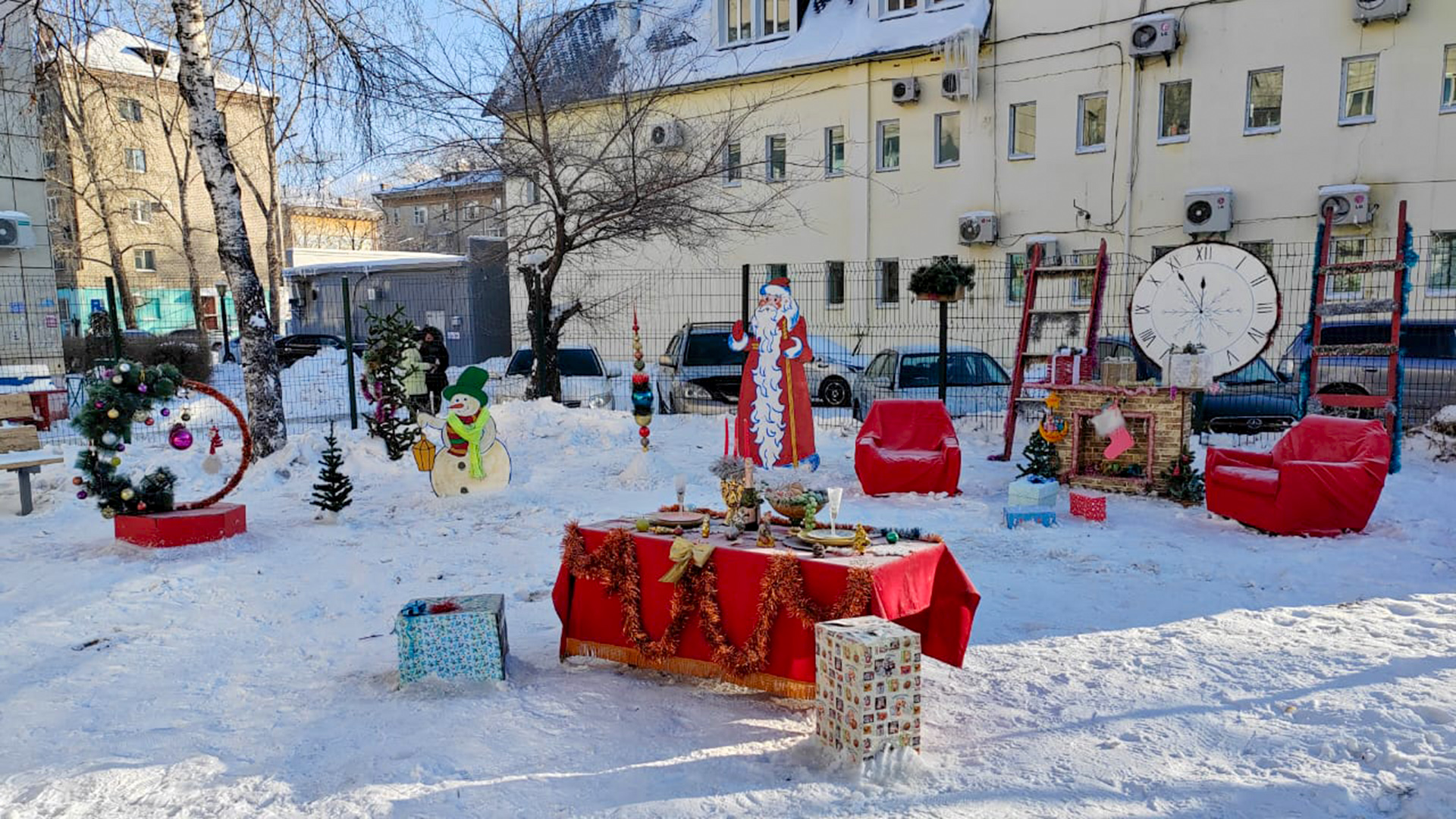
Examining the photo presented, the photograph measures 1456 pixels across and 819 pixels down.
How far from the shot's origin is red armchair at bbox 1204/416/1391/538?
6.62 meters

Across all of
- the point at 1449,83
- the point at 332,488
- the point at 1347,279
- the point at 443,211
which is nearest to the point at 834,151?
the point at 443,211

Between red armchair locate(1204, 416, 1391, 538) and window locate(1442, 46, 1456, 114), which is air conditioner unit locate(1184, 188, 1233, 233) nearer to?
window locate(1442, 46, 1456, 114)

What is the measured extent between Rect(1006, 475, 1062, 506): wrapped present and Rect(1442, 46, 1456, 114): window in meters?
11.9

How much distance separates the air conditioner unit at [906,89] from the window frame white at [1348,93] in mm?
6940

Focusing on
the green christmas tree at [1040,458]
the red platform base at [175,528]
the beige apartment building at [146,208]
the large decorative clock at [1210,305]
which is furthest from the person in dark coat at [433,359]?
the beige apartment building at [146,208]

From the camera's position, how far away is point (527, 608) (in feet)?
18.2

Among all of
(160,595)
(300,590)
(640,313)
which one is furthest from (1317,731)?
(640,313)

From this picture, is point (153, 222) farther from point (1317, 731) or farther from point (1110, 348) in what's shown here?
point (1317, 731)

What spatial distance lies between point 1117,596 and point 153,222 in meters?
36.3

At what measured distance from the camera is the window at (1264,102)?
15.6 m

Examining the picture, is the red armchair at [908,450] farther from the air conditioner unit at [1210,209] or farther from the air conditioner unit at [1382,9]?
the air conditioner unit at [1382,9]

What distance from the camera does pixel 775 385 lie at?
9.41 meters

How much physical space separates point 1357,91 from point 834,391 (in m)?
9.76

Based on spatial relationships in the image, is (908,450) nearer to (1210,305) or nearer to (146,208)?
(1210,305)
